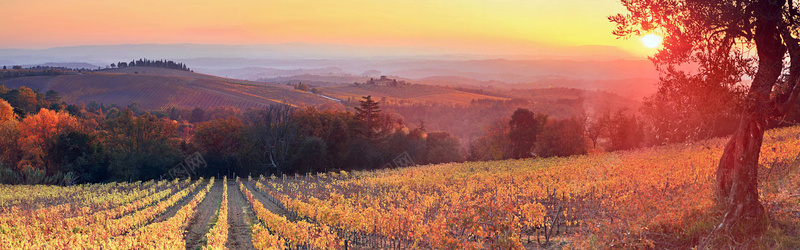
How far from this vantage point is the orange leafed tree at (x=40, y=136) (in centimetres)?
5391

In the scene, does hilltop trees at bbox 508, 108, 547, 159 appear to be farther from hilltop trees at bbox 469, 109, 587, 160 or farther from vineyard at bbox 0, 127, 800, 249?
vineyard at bbox 0, 127, 800, 249

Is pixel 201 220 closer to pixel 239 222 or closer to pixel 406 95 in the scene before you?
pixel 239 222

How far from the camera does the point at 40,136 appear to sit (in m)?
58.5

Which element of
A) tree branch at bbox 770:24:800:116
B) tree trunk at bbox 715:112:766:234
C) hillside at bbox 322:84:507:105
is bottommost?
hillside at bbox 322:84:507:105

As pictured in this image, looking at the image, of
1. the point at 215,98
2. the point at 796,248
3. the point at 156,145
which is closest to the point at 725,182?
the point at 796,248

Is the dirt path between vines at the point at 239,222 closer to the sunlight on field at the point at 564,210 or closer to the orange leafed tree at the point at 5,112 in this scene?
the sunlight on field at the point at 564,210

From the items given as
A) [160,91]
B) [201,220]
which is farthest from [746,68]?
[160,91]

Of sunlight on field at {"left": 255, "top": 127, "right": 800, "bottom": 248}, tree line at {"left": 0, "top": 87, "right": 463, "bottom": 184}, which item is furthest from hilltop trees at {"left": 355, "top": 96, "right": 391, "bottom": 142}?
sunlight on field at {"left": 255, "top": 127, "right": 800, "bottom": 248}

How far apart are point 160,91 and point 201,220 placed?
13912 cm

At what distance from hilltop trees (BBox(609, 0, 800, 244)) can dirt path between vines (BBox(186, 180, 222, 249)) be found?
17331mm

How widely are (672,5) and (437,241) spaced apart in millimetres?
8308

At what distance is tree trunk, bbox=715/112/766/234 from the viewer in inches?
404

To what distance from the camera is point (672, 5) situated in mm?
11445

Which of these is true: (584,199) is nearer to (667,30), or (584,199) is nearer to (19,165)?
(667,30)
